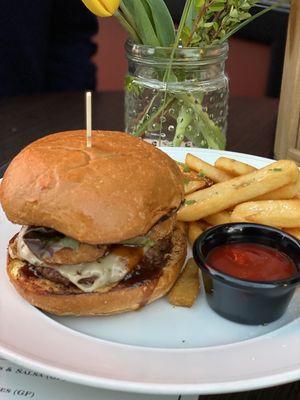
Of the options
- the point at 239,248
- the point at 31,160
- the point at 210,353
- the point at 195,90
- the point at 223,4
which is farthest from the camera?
the point at 195,90

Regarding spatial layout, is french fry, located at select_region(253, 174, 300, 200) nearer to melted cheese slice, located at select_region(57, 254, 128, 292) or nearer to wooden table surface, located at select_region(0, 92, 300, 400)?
melted cheese slice, located at select_region(57, 254, 128, 292)

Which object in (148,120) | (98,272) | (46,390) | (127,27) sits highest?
(127,27)

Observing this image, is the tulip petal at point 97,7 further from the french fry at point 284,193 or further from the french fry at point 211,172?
the french fry at point 284,193

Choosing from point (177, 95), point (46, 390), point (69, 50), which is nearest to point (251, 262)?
point (46, 390)

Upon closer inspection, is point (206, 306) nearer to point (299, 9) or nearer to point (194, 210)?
point (194, 210)

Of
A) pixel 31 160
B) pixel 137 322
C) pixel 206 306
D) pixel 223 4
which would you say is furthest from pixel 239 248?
pixel 223 4

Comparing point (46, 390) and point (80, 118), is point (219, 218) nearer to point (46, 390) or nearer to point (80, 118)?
point (46, 390)

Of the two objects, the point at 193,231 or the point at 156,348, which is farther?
the point at 193,231
